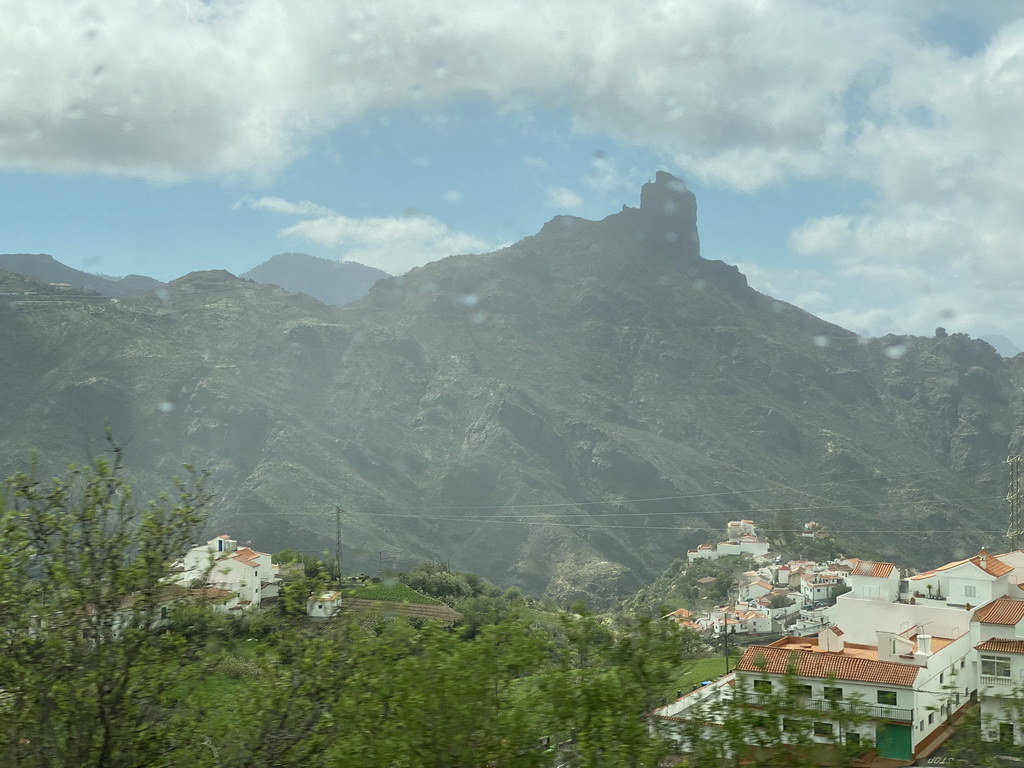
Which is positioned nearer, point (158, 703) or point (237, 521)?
point (158, 703)

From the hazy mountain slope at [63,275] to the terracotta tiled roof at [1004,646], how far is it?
331 ft

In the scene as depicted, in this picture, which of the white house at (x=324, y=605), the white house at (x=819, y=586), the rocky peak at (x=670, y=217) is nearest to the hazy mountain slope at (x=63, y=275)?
the rocky peak at (x=670, y=217)

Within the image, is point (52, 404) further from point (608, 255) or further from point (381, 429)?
point (608, 255)

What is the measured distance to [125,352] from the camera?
251 ft

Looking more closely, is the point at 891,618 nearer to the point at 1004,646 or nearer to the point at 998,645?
the point at 998,645

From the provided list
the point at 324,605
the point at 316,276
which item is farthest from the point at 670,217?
the point at 324,605

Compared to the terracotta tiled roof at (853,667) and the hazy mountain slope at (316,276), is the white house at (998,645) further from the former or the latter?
the hazy mountain slope at (316,276)

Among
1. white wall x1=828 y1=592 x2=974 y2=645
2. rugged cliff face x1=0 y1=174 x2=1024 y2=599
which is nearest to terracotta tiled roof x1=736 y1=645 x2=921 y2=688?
white wall x1=828 y1=592 x2=974 y2=645

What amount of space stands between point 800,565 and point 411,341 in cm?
5592

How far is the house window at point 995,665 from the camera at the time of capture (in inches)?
585

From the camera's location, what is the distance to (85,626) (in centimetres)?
512

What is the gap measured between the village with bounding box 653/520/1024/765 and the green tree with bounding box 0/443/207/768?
3009 mm

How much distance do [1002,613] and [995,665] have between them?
1.61 m

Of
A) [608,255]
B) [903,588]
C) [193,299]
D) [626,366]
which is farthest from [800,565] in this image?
[608,255]
